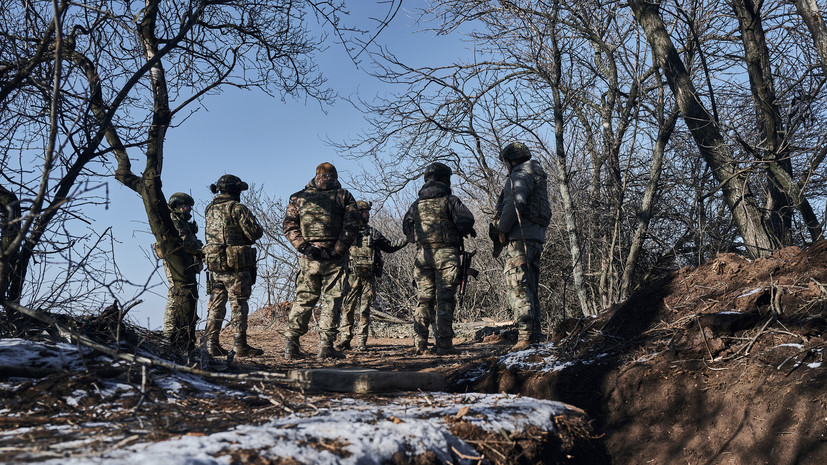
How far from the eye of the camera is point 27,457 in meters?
1.91

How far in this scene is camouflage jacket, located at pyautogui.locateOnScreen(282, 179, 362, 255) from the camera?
6.89 meters

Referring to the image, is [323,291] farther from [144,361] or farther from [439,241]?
[144,361]

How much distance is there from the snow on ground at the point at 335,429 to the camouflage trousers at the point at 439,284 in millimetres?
3698

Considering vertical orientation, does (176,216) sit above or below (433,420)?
above

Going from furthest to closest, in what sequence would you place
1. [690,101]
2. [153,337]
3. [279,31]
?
[279,31], [690,101], [153,337]

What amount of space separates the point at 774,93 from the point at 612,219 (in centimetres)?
291

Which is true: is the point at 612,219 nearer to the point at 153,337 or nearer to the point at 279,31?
the point at 279,31

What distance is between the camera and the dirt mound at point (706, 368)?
3.67 m

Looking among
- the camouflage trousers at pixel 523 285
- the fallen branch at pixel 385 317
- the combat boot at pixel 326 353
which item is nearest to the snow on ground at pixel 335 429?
the camouflage trousers at pixel 523 285

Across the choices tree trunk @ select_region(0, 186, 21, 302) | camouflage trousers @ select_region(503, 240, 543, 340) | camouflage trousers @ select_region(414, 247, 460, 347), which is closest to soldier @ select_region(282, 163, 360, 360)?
camouflage trousers @ select_region(414, 247, 460, 347)

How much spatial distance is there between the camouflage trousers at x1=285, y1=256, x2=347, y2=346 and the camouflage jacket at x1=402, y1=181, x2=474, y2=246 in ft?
3.52

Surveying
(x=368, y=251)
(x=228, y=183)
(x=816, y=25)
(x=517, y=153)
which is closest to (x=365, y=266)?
(x=368, y=251)

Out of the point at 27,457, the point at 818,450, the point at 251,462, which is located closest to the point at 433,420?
the point at 251,462

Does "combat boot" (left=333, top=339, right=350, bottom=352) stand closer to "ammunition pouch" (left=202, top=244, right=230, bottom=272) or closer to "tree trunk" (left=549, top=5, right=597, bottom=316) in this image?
"ammunition pouch" (left=202, top=244, right=230, bottom=272)
